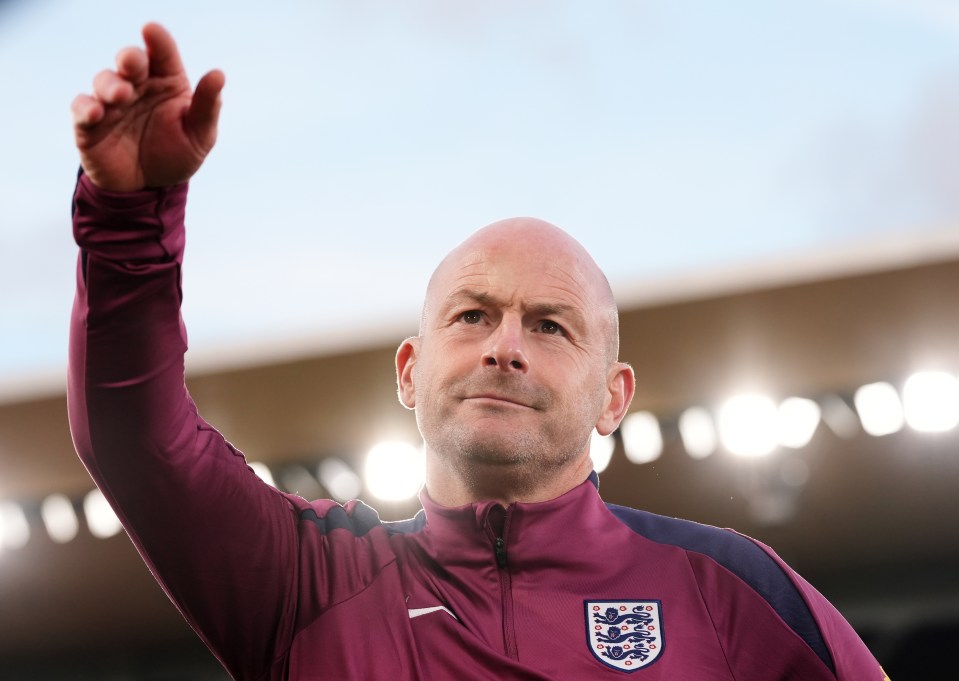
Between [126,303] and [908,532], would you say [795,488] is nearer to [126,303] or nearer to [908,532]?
[908,532]

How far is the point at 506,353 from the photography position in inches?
62.0

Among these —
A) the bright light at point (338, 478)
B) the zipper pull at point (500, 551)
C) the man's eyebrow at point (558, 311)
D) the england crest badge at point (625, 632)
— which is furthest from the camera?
the bright light at point (338, 478)

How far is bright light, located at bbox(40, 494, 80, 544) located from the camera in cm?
594

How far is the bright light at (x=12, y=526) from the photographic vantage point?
598cm

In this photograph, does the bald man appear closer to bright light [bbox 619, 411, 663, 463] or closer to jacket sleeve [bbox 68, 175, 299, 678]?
jacket sleeve [bbox 68, 175, 299, 678]

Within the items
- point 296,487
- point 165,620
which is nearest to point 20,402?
point 296,487

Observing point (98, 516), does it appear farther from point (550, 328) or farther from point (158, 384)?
point (158, 384)

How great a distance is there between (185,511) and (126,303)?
0.30 m

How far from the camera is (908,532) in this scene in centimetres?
632

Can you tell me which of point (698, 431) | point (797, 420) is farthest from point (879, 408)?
point (698, 431)

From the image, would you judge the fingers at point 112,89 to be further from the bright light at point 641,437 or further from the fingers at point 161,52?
the bright light at point 641,437

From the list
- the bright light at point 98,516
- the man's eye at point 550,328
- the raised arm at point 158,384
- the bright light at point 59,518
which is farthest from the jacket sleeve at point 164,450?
the bright light at point 59,518

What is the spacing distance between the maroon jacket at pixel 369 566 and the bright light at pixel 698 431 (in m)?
3.58

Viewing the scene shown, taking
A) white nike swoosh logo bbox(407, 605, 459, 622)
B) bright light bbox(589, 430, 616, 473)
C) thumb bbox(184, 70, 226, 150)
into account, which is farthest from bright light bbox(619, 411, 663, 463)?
thumb bbox(184, 70, 226, 150)
